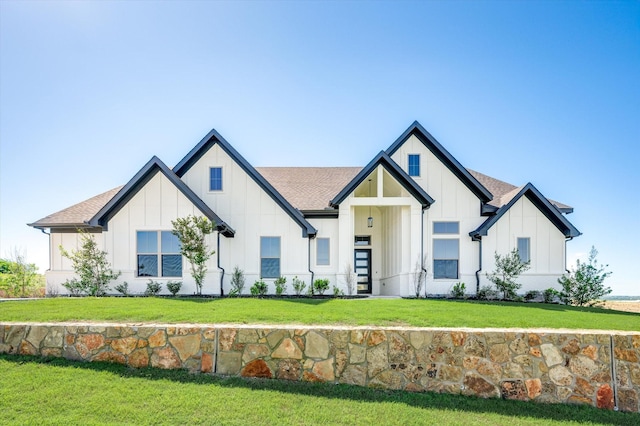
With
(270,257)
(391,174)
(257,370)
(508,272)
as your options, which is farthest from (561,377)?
(270,257)

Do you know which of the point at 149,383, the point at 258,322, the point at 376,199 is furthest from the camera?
the point at 376,199

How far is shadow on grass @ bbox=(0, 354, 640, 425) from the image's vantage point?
261 inches

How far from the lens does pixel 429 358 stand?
726 centimetres

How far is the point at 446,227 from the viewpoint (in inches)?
681

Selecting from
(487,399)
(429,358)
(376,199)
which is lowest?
(487,399)

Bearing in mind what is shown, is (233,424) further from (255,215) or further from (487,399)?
(255,215)

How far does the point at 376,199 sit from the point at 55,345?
11.6m

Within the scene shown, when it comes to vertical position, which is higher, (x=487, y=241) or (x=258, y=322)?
(x=487, y=241)

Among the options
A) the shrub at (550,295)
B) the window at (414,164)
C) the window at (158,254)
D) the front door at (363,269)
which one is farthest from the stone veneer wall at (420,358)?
the front door at (363,269)

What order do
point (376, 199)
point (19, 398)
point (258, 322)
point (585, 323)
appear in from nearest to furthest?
point (19, 398) < point (258, 322) < point (585, 323) < point (376, 199)

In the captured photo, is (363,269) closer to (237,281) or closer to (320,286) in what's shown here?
(320,286)

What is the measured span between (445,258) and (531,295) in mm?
3556

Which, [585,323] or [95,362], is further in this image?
[585,323]

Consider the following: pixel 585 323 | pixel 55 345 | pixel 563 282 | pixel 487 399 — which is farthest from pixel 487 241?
pixel 55 345
